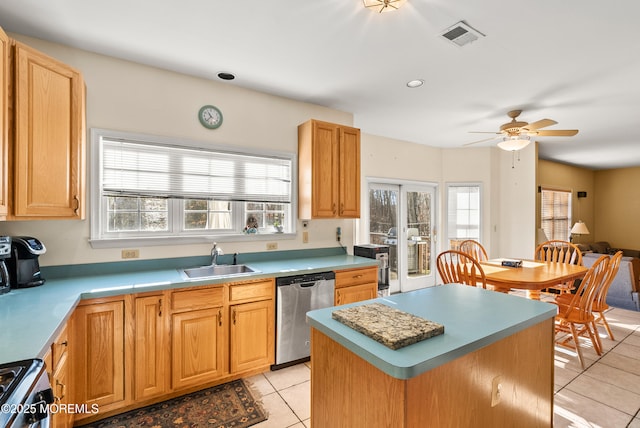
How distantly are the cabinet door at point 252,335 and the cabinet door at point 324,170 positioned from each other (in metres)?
1.15

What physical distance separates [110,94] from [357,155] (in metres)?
2.39

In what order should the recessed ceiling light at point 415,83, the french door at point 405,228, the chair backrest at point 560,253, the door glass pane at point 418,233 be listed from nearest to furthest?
the recessed ceiling light at point 415,83, the chair backrest at point 560,253, the french door at point 405,228, the door glass pane at point 418,233

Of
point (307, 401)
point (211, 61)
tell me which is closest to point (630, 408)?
point (307, 401)

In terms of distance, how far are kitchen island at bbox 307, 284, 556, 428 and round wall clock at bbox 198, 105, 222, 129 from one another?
7.44 ft

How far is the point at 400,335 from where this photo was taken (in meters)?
1.17

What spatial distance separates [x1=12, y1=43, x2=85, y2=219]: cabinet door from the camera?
74.1 inches

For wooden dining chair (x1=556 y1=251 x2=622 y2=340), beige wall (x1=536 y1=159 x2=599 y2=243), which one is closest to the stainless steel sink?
wooden dining chair (x1=556 y1=251 x2=622 y2=340)

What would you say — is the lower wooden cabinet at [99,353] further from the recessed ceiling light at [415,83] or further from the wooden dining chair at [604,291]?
the wooden dining chair at [604,291]

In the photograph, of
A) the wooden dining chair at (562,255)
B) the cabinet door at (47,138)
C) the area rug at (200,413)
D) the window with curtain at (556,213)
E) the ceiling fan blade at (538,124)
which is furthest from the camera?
the window with curtain at (556,213)

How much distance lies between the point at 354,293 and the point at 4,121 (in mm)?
2882

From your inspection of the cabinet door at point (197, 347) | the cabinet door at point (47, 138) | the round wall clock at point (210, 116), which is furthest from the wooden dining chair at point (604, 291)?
the cabinet door at point (47, 138)

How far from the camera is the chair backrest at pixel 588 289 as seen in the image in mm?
2899

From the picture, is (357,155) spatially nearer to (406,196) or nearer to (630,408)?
(406,196)

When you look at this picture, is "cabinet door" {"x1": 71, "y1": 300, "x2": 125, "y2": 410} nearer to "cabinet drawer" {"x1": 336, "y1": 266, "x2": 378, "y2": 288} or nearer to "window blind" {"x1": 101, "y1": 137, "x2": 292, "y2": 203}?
"window blind" {"x1": 101, "y1": 137, "x2": 292, "y2": 203}
